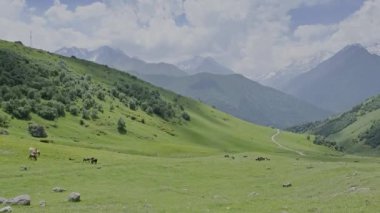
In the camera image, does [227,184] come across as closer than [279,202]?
No

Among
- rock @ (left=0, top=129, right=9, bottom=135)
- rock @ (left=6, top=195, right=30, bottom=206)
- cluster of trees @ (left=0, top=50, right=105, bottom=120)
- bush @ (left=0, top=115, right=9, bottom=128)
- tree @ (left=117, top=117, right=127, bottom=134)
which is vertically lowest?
rock @ (left=6, top=195, right=30, bottom=206)

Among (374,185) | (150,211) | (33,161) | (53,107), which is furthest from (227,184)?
(53,107)

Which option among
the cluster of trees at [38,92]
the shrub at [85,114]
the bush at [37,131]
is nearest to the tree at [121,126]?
the cluster of trees at [38,92]

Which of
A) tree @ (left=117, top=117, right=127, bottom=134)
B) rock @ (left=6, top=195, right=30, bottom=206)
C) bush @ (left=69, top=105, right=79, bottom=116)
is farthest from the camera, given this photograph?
tree @ (left=117, top=117, right=127, bottom=134)

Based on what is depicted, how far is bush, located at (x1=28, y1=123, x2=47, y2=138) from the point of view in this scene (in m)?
122

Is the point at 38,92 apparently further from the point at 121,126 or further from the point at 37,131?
the point at 37,131

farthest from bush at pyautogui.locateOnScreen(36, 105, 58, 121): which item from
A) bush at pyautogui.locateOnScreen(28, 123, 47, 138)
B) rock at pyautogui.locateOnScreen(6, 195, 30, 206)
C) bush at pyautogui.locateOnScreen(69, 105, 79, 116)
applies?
rock at pyautogui.locateOnScreen(6, 195, 30, 206)

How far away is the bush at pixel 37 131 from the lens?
121906mm

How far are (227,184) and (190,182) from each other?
15.4 ft

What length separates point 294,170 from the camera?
71.2 metres

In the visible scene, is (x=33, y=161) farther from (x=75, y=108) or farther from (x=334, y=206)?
(x=75, y=108)

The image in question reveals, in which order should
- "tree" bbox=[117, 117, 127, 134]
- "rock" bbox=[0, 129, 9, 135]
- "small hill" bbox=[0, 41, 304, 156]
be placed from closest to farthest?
"rock" bbox=[0, 129, 9, 135]
"small hill" bbox=[0, 41, 304, 156]
"tree" bbox=[117, 117, 127, 134]

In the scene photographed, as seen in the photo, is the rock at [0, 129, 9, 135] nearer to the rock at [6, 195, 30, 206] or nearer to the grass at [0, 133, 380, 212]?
the grass at [0, 133, 380, 212]

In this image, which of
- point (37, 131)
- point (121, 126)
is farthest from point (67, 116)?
point (37, 131)
